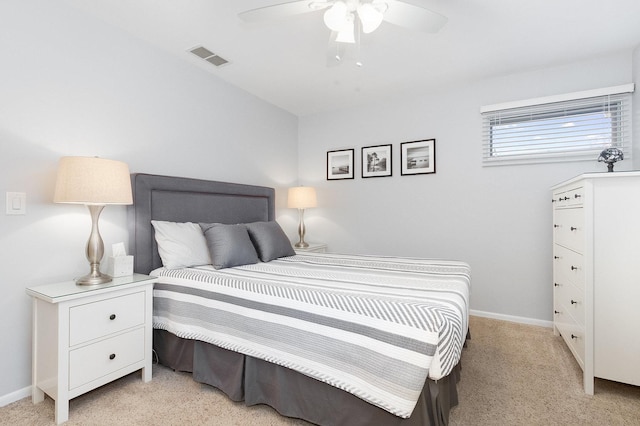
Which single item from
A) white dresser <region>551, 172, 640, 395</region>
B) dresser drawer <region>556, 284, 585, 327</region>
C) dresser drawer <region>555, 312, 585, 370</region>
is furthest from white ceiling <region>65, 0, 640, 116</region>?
dresser drawer <region>555, 312, 585, 370</region>

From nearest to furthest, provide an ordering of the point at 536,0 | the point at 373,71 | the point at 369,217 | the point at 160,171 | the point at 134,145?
1. the point at 536,0
2. the point at 134,145
3. the point at 160,171
4. the point at 373,71
5. the point at 369,217

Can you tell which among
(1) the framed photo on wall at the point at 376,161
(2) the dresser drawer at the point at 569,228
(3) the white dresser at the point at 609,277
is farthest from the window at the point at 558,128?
(3) the white dresser at the point at 609,277

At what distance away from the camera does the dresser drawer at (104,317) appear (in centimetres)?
168

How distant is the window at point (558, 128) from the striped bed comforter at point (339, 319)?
1565 millimetres

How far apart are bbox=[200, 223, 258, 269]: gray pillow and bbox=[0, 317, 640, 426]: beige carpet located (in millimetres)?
811

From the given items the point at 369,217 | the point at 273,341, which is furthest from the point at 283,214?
the point at 273,341

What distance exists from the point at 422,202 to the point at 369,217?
2.19 ft

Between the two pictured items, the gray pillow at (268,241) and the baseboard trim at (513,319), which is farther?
the baseboard trim at (513,319)

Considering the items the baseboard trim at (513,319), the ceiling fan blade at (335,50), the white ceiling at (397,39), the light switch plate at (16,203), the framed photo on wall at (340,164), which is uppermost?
the white ceiling at (397,39)

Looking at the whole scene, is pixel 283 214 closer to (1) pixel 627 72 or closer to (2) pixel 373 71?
(2) pixel 373 71

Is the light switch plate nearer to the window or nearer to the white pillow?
the white pillow

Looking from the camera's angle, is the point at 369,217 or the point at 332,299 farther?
the point at 369,217

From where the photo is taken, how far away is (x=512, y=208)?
310 cm

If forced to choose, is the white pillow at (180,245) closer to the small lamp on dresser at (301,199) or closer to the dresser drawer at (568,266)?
the small lamp on dresser at (301,199)
